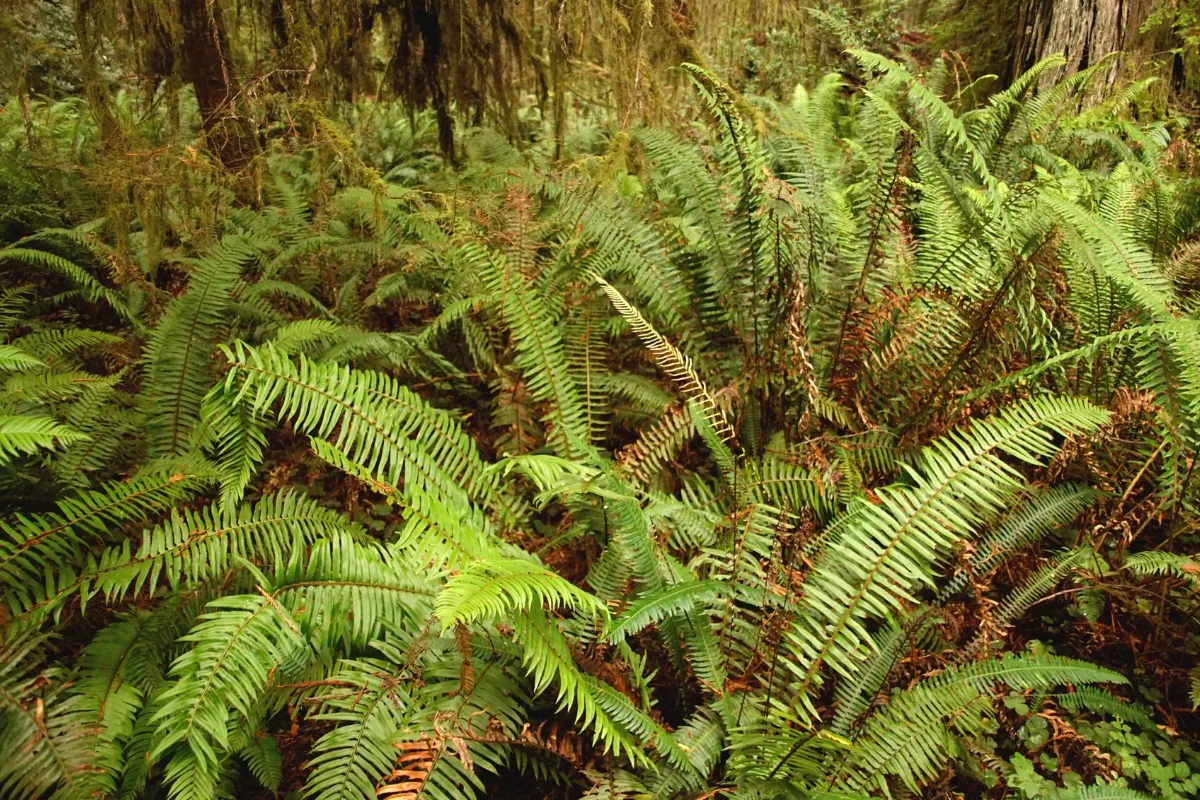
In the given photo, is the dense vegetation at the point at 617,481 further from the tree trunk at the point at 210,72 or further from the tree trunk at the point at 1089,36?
the tree trunk at the point at 1089,36

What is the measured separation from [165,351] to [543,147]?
12.6 ft

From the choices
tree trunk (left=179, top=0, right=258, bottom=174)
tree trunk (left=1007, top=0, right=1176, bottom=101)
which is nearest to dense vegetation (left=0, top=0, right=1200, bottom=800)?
tree trunk (left=179, top=0, right=258, bottom=174)

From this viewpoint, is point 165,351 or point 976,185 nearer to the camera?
point 165,351

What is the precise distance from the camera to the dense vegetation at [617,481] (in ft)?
5.63

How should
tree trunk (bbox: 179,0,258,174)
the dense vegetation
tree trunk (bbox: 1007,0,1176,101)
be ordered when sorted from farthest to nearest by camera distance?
tree trunk (bbox: 1007,0,1176,101) → tree trunk (bbox: 179,0,258,174) → the dense vegetation

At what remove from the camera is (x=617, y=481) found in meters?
1.93

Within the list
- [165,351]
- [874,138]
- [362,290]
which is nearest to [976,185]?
[874,138]

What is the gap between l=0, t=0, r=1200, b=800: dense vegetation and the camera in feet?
5.63

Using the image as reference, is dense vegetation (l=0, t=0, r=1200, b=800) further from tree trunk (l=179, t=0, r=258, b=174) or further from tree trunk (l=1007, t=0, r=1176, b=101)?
tree trunk (l=1007, t=0, r=1176, b=101)

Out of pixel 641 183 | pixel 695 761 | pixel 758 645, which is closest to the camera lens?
pixel 695 761

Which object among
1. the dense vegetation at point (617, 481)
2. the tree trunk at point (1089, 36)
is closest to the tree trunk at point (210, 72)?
the dense vegetation at point (617, 481)

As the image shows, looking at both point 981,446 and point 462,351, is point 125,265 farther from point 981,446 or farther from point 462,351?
point 981,446

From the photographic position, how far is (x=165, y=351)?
2.78 meters

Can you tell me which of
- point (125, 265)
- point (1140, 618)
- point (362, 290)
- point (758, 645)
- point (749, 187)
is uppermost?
point (749, 187)
